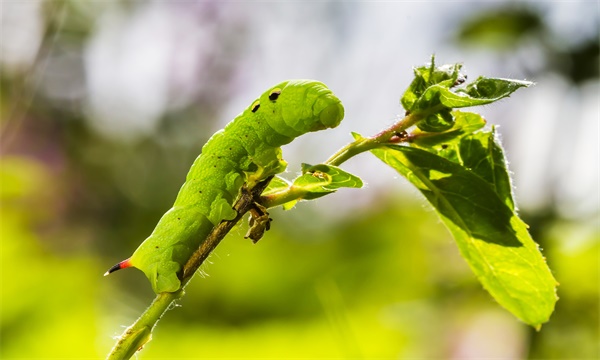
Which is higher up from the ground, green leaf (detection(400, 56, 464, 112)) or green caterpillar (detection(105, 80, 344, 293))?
green leaf (detection(400, 56, 464, 112))

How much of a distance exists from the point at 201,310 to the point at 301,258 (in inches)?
22.2

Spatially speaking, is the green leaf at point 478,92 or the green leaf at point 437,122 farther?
the green leaf at point 437,122

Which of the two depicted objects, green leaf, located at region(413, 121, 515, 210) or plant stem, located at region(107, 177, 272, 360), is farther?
green leaf, located at region(413, 121, 515, 210)

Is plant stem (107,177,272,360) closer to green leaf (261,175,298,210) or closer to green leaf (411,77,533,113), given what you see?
green leaf (261,175,298,210)

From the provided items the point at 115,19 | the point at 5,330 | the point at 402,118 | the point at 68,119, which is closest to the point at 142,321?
the point at 402,118

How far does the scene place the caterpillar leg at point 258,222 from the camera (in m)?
0.74

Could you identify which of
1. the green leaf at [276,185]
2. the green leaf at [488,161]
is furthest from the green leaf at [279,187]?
the green leaf at [488,161]

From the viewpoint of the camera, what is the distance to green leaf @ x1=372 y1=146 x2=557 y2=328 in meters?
0.83

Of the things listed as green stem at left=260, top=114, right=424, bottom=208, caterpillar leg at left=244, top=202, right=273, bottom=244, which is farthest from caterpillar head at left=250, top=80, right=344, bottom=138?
caterpillar leg at left=244, top=202, right=273, bottom=244

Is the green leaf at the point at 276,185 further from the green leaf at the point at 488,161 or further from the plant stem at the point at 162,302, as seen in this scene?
the green leaf at the point at 488,161

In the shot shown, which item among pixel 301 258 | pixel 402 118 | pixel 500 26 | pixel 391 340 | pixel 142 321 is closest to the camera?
pixel 142 321

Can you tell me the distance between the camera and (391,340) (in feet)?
9.18

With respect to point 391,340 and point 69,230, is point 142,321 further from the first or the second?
point 69,230

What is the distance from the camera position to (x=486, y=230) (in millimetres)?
858
